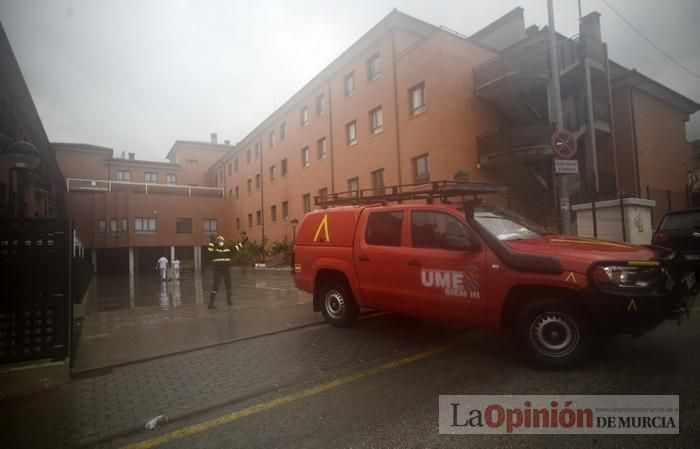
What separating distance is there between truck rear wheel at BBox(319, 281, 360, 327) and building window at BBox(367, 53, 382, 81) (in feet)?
54.2

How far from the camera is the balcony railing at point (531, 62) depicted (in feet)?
51.7

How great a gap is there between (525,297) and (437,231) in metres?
1.33

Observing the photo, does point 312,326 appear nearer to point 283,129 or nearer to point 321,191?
point 321,191

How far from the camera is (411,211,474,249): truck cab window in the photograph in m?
4.52

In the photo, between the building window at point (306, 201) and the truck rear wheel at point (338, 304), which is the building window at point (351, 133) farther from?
the truck rear wheel at point (338, 304)

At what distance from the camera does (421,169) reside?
17.3 metres

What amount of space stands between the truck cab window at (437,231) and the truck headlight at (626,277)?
1319mm

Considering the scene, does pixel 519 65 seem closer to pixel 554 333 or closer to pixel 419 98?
pixel 419 98

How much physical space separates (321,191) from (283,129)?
28.9ft

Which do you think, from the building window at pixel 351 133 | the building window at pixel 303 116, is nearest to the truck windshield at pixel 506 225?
the building window at pixel 351 133

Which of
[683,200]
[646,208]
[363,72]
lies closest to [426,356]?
[646,208]

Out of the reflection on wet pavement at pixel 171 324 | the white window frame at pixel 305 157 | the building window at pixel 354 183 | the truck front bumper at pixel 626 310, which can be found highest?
the white window frame at pixel 305 157

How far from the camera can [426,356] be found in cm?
450

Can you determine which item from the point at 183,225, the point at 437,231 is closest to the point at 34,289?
the point at 437,231
